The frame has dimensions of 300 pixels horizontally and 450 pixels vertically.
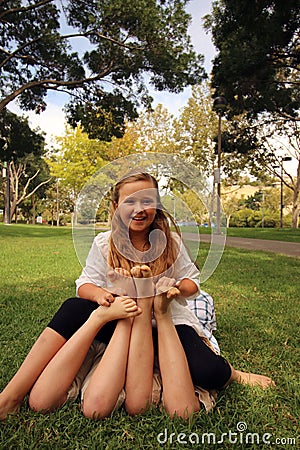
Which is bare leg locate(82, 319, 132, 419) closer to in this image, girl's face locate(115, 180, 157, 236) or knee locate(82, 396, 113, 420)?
knee locate(82, 396, 113, 420)

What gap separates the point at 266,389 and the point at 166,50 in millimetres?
11117

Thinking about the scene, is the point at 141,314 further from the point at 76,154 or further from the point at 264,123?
the point at 264,123

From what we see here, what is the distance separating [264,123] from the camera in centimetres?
1684

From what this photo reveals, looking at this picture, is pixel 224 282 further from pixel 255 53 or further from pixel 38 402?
pixel 255 53

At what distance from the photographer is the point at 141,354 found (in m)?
1.74

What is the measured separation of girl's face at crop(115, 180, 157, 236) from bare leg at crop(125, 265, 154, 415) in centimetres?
25

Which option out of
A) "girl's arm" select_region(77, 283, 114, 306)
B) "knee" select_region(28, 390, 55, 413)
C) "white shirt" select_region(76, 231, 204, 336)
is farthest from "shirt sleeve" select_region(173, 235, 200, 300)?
"knee" select_region(28, 390, 55, 413)

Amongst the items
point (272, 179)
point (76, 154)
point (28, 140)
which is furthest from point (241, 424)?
point (272, 179)

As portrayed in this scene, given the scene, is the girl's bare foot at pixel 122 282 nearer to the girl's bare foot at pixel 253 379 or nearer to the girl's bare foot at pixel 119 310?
the girl's bare foot at pixel 119 310

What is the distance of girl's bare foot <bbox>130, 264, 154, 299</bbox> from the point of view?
5.72 feet

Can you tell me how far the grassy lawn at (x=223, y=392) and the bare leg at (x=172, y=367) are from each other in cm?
6

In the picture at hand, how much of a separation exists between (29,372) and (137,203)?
0.92 metres

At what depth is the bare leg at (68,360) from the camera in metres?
1.72

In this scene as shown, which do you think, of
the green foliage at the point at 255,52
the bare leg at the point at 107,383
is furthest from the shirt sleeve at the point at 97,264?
the green foliage at the point at 255,52
